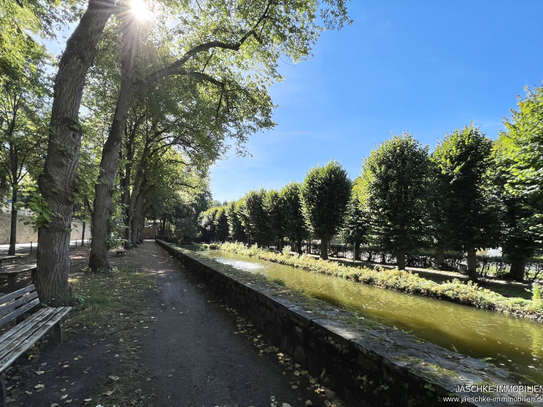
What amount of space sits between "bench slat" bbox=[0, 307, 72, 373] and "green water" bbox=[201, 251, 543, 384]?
6.60m

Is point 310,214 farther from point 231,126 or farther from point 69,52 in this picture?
point 69,52

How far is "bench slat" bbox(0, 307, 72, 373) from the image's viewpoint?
7.41 ft

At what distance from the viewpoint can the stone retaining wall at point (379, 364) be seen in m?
1.87

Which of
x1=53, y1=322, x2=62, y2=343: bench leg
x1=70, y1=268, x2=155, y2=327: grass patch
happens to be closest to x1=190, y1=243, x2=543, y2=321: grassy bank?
x1=70, y1=268, x2=155, y2=327: grass patch

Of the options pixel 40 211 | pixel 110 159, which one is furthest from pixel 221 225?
pixel 40 211

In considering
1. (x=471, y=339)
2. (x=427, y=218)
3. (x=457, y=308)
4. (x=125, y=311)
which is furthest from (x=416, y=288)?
(x=125, y=311)

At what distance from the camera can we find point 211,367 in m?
3.18

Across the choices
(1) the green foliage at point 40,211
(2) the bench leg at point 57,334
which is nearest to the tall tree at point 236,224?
(1) the green foliage at point 40,211

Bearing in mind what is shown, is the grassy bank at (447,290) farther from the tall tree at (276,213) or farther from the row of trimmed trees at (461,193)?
the tall tree at (276,213)

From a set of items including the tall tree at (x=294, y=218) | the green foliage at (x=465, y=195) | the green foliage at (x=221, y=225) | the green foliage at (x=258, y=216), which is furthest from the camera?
the green foliage at (x=221, y=225)

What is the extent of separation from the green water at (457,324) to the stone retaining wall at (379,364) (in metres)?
3.58

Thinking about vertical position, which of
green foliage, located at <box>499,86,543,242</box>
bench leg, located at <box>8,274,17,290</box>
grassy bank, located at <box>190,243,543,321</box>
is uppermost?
green foliage, located at <box>499,86,543,242</box>

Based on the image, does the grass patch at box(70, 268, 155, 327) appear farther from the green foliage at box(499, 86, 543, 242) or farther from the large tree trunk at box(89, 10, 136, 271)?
the green foliage at box(499, 86, 543, 242)

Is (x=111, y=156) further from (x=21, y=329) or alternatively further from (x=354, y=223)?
(x=354, y=223)
